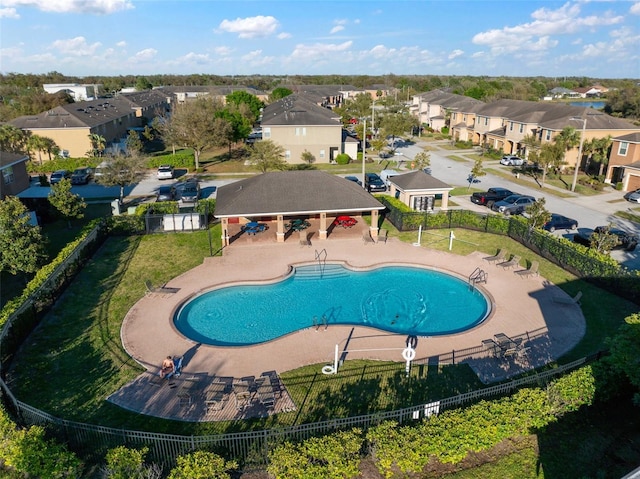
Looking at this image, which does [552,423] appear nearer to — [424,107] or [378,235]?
[378,235]

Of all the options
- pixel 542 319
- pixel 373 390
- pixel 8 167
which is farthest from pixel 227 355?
pixel 8 167

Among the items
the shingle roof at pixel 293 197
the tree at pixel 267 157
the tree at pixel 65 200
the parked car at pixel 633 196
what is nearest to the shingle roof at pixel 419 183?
the shingle roof at pixel 293 197

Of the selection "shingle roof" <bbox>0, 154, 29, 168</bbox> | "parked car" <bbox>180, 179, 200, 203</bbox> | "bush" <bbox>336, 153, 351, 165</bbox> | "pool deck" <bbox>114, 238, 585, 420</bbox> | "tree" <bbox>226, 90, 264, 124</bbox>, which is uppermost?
"tree" <bbox>226, 90, 264, 124</bbox>

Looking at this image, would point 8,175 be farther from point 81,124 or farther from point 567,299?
point 567,299

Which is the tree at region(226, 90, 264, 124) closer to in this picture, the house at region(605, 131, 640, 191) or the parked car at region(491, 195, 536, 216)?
the parked car at region(491, 195, 536, 216)

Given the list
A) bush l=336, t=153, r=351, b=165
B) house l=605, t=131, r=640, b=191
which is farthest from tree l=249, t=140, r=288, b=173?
house l=605, t=131, r=640, b=191

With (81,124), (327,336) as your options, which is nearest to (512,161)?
(327,336)
